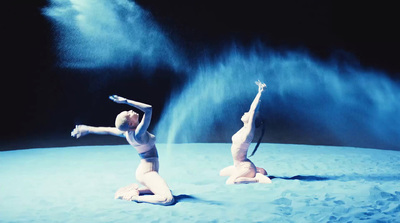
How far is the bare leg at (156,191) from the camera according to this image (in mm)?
5870

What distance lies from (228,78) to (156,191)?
9.55 metres

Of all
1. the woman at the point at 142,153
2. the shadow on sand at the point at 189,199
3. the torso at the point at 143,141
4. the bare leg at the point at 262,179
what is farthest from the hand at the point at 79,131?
the bare leg at the point at 262,179

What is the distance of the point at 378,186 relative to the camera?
280 inches

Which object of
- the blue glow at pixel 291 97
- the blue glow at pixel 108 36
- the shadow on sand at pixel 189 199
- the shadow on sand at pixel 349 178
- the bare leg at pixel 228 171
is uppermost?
the blue glow at pixel 108 36

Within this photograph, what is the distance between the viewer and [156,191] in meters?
6.02

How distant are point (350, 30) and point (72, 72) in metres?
9.91

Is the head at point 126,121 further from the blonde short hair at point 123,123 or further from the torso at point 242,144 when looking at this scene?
the torso at point 242,144

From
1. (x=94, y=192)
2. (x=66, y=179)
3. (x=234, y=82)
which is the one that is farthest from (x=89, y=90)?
(x=94, y=192)

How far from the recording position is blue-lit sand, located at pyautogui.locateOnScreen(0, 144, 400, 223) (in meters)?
5.48

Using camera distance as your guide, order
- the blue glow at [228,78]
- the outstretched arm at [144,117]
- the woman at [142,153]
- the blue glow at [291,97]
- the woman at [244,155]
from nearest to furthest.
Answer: the outstretched arm at [144,117]
the woman at [142,153]
the woman at [244,155]
the blue glow at [291,97]
the blue glow at [228,78]

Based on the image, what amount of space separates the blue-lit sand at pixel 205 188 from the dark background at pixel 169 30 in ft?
10.0

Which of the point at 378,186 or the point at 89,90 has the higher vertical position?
the point at 89,90

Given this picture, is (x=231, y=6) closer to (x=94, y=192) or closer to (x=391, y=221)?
(x=94, y=192)

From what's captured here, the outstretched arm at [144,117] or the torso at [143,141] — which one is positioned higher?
the outstretched arm at [144,117]
